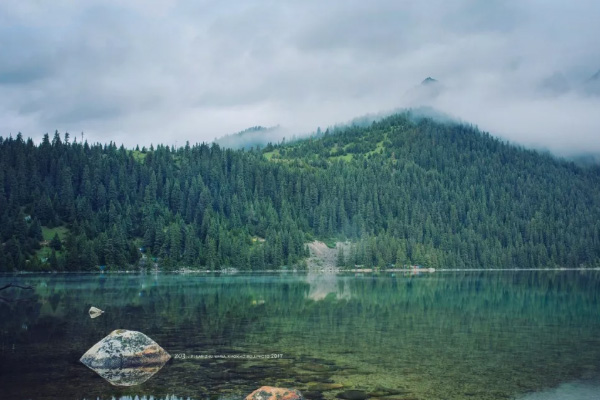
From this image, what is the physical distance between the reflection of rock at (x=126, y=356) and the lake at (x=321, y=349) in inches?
36.2

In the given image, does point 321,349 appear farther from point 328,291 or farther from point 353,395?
point 328,291

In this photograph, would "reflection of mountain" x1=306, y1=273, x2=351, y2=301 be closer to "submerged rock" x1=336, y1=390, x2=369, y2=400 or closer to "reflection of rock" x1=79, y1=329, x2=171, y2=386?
"reflection of rock" x1=79, y1=329, x2=171, y2=386

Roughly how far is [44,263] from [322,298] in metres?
132

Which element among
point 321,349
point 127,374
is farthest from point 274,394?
point 321,349

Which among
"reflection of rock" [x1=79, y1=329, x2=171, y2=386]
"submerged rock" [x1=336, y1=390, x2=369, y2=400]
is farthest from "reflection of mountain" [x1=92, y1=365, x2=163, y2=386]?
"submerged rock" [x1=336, y1=390, x2=369, y2=400]

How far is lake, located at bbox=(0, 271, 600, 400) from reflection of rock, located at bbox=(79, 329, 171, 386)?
0.92m

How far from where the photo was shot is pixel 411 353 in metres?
38.7

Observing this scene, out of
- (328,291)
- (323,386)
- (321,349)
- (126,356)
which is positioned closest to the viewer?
(323,386)

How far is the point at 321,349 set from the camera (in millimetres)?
39688

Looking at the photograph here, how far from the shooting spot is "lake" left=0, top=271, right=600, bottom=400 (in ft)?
94.9

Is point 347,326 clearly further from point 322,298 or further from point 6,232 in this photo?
point 6,232

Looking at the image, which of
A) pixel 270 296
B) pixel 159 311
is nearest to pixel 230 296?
pixel 270 296

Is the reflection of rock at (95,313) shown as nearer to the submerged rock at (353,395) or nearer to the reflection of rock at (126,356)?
the reflection of rock at (126,356)

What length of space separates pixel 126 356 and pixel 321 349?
1382cm
